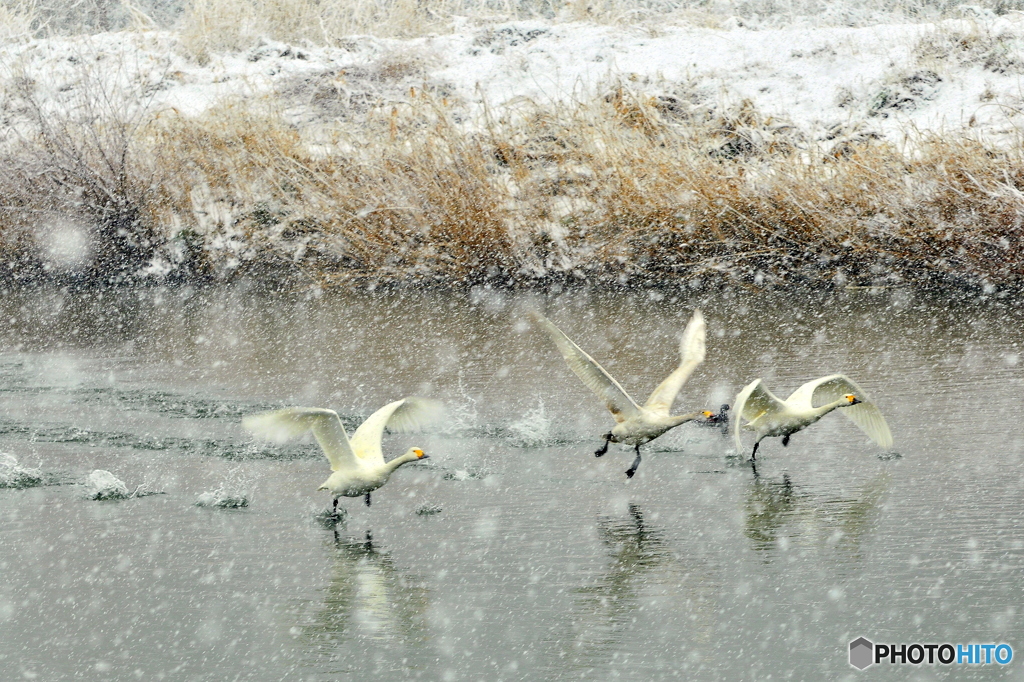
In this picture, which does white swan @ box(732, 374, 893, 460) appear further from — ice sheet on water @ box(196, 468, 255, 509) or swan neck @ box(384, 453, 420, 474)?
ice sheet on water @ box(196, 468, 255, 509)

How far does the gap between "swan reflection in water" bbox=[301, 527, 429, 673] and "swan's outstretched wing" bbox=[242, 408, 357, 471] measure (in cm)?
49

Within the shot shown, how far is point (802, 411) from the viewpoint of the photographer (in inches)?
279

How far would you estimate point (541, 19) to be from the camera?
21078 mm

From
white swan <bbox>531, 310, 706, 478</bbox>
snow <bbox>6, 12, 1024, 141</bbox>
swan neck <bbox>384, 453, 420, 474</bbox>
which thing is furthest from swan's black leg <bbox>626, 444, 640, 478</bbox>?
snow <bbox>6, 12, 1024, 141</bbox>

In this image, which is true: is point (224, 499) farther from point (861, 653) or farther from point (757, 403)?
point (861, 653)

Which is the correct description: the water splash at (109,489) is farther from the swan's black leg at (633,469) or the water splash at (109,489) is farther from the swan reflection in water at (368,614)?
the swan's black leg at (633,469)

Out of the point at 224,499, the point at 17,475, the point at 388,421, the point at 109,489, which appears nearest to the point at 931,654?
the point at 388,421

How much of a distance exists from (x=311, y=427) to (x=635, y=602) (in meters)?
1.93

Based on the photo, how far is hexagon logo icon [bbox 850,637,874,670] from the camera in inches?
195

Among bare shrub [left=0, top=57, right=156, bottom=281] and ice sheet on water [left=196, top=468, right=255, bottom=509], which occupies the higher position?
bare shrub [left=0, top=57, right=156, bottom=281]

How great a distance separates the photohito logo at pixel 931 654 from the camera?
491cm

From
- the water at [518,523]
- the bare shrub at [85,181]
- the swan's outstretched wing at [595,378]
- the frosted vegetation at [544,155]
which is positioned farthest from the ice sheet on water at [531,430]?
the bare shrub at [85,181]

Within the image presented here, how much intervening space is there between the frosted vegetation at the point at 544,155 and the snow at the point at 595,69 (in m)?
0.05

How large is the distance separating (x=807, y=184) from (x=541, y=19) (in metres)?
9.43
